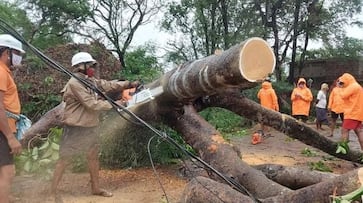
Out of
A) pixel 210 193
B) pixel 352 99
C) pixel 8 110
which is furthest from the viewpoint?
pixel 352 99

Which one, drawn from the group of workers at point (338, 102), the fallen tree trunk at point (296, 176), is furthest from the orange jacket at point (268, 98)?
the fallen tree trunk at point (296, 176)

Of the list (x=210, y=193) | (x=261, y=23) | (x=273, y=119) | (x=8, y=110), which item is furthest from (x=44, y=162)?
(x=261, y=23)

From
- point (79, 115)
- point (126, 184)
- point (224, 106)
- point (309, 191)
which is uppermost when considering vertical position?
point (79, 115)

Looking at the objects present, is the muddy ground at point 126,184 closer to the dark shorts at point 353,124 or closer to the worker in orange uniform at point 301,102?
the dark shorts at point 353,124

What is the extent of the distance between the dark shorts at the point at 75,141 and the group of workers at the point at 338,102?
3.67 metres

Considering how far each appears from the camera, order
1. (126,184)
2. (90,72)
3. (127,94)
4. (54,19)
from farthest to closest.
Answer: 1. (54,19)
2. (126,184)
3. (127,94)
4. (90,72)

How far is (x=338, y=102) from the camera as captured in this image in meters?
10.3

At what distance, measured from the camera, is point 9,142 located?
3.83 m

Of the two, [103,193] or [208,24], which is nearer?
[103,193]

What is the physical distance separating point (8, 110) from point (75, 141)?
121cm

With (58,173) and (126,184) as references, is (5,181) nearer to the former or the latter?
(58,173)

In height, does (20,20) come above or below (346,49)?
above

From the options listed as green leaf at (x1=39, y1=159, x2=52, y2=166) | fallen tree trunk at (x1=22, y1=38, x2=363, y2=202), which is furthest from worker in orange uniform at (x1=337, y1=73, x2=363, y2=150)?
green leaf at (x1=39, y1=159, x2=52, y2=166)

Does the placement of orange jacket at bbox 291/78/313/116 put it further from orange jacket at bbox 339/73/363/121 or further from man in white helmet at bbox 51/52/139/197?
man in white helmet at bbox 51/52/139/197
